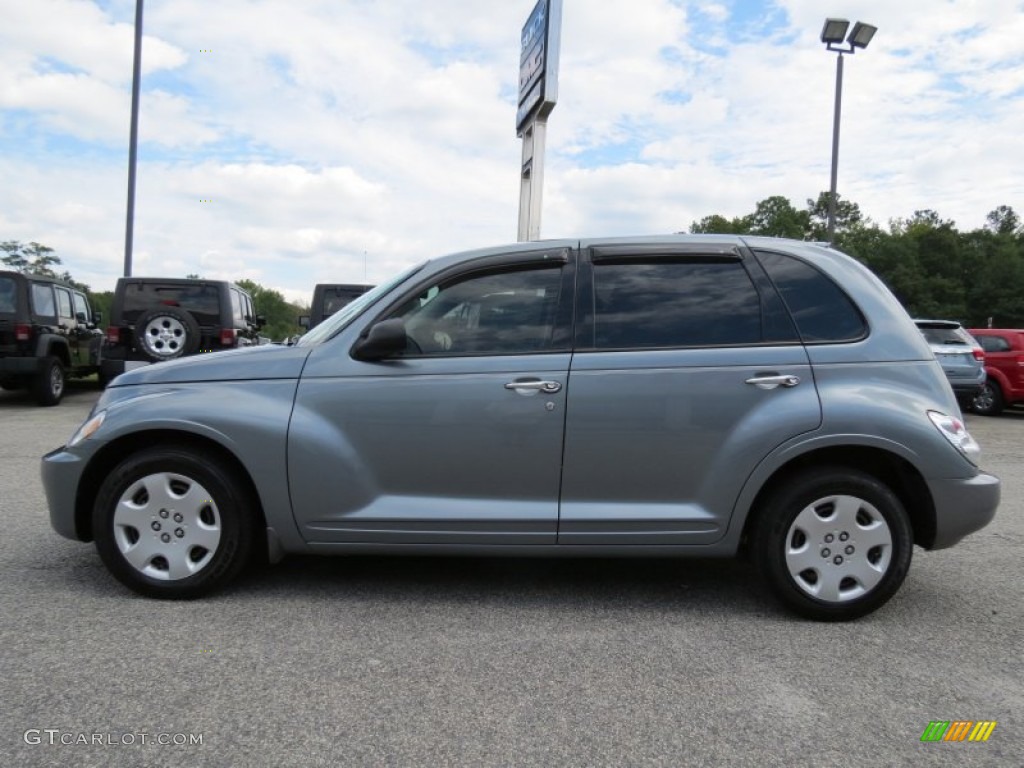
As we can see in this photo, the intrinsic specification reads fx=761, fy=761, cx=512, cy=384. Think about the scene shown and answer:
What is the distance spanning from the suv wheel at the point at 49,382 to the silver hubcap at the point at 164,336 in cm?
247

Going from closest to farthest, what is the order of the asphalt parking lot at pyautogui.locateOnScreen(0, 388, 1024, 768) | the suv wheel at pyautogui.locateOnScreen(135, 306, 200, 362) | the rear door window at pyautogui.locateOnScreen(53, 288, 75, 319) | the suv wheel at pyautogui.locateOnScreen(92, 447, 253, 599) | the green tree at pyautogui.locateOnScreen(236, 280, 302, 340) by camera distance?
the asphalt parking lot at pyautogui.locateOnScreen(0, 388, 1024, 768)
the suv wheel at pyautogui.locateOnScreen(92, 447, 253, 599)
the suv wheel at pyautogui.locateOnScreen(135, 306, 200, 362)
the rear door window at pyautogui.locateOnScreen(53, 288, 75, 319)
the green tree at pyautogui.locateOnScreen(236, 280, 302, 340)

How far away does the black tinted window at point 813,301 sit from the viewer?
3484 mm

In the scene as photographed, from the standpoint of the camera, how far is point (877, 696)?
2729 mm

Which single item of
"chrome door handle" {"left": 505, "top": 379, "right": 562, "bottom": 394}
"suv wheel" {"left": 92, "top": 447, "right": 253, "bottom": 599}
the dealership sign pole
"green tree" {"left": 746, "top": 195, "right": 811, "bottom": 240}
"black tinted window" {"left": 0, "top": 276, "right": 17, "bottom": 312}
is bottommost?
"suv wheel" {"left": 92, "top": 447, "right": 253, "bottom": 599}

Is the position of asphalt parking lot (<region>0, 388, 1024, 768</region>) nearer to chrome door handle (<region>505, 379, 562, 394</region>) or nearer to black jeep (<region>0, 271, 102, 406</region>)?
chrome door handle (<region>505, 379, 562, 394</region>)

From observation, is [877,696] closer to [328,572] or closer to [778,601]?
[778,601]

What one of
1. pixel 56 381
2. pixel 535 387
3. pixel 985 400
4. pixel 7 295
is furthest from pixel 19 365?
pixel 985 400

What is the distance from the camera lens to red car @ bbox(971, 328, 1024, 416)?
13.7 metres

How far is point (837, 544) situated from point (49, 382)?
1211 cm

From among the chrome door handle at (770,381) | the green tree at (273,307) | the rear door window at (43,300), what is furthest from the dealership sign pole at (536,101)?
the green tree at (273,307)

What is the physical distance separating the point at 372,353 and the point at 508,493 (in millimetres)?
883

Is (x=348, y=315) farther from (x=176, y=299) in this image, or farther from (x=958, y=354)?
(x=958, y=354)

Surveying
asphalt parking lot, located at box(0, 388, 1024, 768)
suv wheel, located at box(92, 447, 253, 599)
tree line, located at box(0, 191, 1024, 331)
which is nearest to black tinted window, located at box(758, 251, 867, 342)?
asphalt parking lot, located at box(0, 388, 1024, 768)

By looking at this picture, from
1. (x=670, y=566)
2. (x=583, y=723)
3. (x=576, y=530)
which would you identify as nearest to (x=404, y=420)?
(x=576, y=530)
